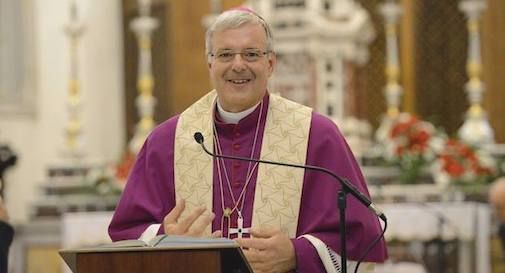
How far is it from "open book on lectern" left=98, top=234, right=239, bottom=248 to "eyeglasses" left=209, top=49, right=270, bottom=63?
2.45 ft

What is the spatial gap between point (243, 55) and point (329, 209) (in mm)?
586

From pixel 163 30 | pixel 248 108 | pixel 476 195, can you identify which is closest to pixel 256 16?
pixel 248 108

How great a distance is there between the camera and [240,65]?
16.5ft

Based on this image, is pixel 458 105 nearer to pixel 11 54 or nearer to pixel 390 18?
pixel 390 18

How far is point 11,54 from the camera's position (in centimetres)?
1219

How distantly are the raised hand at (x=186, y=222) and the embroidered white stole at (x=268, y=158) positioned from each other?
0.33m

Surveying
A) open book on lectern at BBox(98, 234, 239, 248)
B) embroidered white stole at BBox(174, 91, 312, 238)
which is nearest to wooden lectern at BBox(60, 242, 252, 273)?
open book on lectern at BBox(98, 234, 239, 248)

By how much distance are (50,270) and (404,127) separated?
263 cm

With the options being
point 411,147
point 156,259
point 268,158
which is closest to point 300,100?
point 411,147

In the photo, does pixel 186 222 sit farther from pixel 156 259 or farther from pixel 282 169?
pixel 282 169

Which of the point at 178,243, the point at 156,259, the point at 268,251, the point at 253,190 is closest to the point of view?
the point at 156,259

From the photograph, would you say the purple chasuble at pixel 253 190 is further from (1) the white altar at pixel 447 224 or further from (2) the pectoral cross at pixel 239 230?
(1) the white altar at pixel 447 224

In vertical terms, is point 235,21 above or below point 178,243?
above

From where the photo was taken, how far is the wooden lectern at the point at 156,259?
14.4 feet
